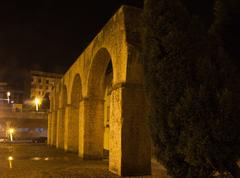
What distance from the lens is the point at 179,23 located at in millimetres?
6180

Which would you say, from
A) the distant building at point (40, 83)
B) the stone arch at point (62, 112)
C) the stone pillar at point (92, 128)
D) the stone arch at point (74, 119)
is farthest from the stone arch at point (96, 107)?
the distant building at point (40, 83)

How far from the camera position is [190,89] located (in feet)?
18.2

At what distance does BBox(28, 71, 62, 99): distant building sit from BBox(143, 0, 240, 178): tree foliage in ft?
Result: 176

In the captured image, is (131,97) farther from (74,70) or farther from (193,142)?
(74,70)

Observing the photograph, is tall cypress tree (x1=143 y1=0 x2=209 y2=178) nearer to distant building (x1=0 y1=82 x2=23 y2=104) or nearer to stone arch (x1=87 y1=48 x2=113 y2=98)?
stone arch (x1=87 y1=48 x2=113 y2=98)

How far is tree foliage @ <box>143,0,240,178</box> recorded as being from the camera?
5230 mm

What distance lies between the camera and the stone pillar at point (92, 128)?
14.1 m

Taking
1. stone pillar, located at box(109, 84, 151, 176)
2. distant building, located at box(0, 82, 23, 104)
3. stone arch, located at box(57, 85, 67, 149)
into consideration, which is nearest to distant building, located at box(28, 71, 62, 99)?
distant building, located at box(0, 82, 23, 104)

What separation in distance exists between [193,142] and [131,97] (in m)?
4.70

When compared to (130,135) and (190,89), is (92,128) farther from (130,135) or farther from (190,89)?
(190,89)

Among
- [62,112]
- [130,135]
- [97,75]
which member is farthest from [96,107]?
[62,112]

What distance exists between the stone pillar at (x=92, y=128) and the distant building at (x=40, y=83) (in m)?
45.4

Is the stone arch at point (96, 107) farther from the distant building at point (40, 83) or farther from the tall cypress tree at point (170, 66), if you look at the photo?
the distant building at point (40, 83)

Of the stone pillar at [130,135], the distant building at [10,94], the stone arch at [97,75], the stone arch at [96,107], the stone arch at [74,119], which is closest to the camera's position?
the stone pillar at [130,135]
